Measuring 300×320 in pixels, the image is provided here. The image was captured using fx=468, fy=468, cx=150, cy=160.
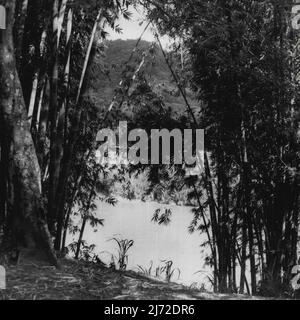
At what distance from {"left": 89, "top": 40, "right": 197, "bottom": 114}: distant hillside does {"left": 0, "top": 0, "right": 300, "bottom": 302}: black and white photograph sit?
0.16 ft

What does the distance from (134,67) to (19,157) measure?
4.03 m

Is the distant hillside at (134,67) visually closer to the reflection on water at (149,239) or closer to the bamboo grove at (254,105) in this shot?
the bamboo grove at (254,105)

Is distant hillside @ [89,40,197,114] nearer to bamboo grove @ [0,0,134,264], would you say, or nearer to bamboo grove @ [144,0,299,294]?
bamboo grove @ [0,0,134,264]

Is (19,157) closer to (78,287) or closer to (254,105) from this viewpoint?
(78,287)

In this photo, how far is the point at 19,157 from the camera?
10.6 feet

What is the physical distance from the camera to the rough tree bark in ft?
10.5

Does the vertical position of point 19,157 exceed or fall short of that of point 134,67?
it falls short

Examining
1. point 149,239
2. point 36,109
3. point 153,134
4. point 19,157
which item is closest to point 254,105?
point 153,134

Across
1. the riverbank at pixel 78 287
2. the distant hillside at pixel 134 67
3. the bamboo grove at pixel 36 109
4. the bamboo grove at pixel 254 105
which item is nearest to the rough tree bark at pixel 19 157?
the bamboo grove at pixel 36 109

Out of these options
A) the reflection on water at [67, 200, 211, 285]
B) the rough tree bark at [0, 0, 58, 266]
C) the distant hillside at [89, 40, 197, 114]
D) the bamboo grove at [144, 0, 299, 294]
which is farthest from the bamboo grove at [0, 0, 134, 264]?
the reflection on water at [67, 200, 211, 285]

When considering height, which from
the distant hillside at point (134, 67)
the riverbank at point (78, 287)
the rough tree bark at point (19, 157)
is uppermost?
the distant hillside at point (134, 67)

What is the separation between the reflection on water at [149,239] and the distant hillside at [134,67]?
16.0 feet

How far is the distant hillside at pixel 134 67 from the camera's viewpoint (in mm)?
6945
